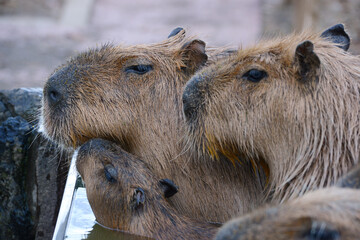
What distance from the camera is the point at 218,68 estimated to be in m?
3.28

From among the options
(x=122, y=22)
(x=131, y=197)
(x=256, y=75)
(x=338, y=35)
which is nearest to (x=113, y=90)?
(x=131, y=197)

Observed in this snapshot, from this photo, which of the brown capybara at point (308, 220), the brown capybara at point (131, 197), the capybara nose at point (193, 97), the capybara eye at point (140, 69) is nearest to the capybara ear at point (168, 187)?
the brown capybara at point (131, 197)

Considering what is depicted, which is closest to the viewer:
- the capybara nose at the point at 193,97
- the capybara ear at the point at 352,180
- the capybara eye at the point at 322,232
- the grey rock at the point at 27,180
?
the capybara eye at the point at 322,232

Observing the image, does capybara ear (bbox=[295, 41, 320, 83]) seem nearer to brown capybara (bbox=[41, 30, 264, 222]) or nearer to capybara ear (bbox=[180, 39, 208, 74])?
brown capybara (bbox=[41, 30, 264, 222])

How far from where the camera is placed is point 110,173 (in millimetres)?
3414

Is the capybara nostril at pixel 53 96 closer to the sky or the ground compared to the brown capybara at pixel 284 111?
closer to the sky

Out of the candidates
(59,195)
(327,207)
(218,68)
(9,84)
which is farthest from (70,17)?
(327,207)

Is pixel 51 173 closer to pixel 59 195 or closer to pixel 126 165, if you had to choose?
pixel 59 195

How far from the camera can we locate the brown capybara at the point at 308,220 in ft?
6.13

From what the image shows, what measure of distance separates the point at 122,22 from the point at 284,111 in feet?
38.2

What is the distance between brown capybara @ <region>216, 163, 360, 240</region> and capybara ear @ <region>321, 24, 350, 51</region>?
1501 millimetres

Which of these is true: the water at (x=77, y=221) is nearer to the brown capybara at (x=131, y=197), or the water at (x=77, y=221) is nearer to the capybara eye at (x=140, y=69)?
the brown capybara at (x=131, y=197)

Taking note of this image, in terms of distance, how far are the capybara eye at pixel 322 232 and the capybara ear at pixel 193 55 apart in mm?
1941

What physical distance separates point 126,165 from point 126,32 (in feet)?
32.4
